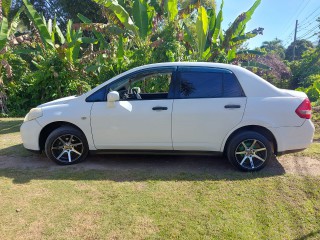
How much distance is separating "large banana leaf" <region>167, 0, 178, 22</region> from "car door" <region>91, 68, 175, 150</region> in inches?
246

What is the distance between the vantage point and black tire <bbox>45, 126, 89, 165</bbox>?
4.76m

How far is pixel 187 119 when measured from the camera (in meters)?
4.45

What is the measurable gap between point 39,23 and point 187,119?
7788mm

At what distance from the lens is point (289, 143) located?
440 centimetres

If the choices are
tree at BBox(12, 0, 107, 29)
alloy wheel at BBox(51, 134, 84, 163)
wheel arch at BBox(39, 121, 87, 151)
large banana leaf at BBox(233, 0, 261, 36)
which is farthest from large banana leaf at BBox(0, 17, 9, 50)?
tree at BBox(12, 0, 107, 29)

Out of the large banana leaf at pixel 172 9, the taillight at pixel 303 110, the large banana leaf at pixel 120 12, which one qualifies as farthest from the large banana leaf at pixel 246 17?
the taillight at pixel 303 110

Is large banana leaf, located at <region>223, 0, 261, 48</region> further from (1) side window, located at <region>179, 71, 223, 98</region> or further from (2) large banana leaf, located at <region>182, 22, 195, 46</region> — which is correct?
(1) side window, located at <region>179, 71, 223, 98</region>

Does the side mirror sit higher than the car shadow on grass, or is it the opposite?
the side mirror

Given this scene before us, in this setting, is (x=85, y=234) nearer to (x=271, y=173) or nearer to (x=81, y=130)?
(x=81, y=130)

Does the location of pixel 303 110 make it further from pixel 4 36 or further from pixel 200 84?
pixel 4 36

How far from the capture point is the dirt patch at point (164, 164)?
462 centimetres

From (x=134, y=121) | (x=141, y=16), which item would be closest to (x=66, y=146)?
(x=134, y=121)

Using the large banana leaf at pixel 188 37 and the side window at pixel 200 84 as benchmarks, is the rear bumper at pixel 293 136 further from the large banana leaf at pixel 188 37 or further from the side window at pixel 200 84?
the large banana leaf at pixel 188 37

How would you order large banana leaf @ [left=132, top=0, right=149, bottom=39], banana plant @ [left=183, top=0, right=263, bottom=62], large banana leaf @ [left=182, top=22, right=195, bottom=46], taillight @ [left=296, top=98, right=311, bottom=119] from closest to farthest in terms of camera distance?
taillight @ [left=296, top=98, right=311, bottom=119], large banana leaf @ [left=132, top=0, right=149, bottom=39], banana plant @ [left=183, top=0, right=263, bottom=62], large banana leaf @ [left=182, top=22, right=195, bottom=46]
